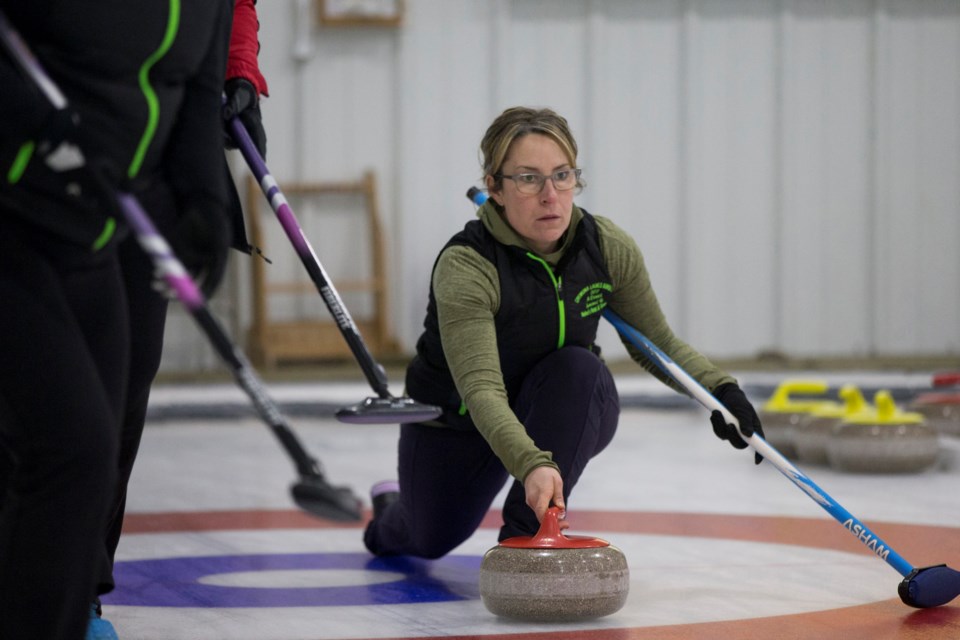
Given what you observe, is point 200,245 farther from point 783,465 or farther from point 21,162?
point 783,465

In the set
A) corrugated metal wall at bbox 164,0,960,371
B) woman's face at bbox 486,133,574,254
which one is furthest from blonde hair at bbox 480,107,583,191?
corrugated metal wall at bbox 164,0,960,371

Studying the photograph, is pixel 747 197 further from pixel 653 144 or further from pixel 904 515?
pixel 904 515

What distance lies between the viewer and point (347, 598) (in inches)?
90.4

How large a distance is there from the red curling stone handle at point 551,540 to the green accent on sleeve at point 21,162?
0.93m

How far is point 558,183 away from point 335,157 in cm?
547

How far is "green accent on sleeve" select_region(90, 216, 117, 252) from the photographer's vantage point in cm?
145

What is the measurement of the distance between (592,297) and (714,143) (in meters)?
5.58

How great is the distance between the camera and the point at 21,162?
1.38 metres

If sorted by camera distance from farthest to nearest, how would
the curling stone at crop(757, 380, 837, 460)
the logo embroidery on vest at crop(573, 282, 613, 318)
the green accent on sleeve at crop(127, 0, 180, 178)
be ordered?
the curling stone at crop(757, 380, 837, 460), the logo embroidery on vest at crop(573, 282, 613, 318), the green accent on sleeve at crop(127, 0, 180, 178)

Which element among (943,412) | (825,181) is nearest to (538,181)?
(943,412)

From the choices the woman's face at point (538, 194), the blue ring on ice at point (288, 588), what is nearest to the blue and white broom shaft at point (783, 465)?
the woman's face at point (538, 194)

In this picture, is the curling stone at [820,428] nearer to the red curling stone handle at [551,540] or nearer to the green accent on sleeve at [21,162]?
the red curling stone handle at [551,540]

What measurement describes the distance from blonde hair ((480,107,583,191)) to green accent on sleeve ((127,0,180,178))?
74cm

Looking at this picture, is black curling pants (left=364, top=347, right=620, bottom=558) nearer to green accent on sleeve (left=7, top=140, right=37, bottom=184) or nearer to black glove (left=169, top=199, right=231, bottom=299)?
black glove (left=169, top=199, right=231, bottom=299)
